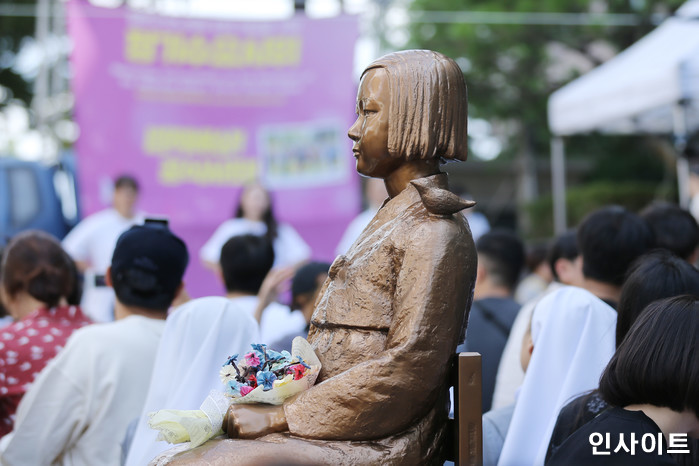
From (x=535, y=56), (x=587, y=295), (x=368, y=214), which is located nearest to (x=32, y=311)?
(x=587, y=295)

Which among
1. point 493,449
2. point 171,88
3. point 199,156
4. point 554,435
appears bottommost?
point 493,449

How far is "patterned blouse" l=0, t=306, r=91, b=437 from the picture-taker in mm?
3480

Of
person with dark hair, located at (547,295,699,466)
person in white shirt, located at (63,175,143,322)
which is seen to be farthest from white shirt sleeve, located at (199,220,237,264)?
person with dark hair, located at (547,295,699,466)

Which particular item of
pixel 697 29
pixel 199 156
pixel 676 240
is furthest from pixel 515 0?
pixel 676 240

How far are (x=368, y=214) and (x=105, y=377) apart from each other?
3.79 meters

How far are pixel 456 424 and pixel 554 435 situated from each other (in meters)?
0.62

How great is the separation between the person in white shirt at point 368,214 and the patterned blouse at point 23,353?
280cm

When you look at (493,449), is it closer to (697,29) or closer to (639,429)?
(639,429)

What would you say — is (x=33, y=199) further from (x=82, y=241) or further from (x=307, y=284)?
(x=307, y=284)

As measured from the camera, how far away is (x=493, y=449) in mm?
3057

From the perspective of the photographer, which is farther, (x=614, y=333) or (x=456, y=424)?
(x=614, y=333)

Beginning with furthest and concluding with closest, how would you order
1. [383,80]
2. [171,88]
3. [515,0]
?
[515,0] → [171,88] → [383,80]

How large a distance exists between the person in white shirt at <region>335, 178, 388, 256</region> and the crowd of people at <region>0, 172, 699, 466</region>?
2.20 meters

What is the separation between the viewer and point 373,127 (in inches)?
90.6
